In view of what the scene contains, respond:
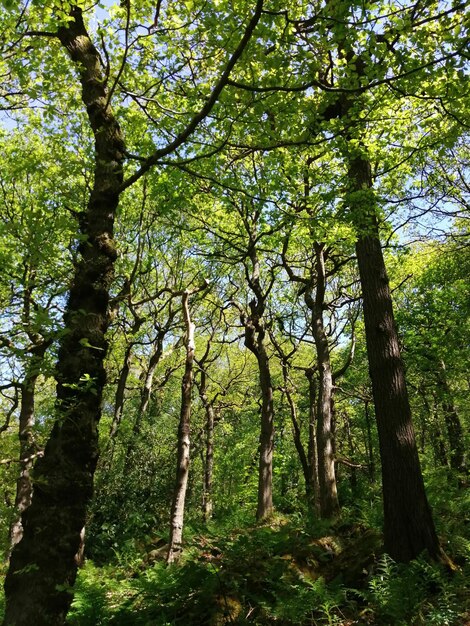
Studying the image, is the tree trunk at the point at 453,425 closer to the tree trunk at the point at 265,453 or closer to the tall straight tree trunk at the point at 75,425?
the tree trunk at the point at 265,453

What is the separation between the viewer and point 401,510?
19.8ft

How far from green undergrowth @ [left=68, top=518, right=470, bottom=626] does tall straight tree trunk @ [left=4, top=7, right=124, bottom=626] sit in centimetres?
243

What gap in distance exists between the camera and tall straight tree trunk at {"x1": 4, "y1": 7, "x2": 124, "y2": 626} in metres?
3.14

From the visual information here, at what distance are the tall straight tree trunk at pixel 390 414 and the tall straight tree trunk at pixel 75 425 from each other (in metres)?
4.32

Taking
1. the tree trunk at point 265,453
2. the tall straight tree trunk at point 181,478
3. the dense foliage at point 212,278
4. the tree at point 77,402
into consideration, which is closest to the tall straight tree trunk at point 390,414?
the dense foliage at point 212,278

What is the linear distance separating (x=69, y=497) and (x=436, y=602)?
4.19 m

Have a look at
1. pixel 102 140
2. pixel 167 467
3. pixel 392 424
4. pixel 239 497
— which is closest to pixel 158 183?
pixel 102 140

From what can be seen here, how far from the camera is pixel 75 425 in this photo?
11.6 ft

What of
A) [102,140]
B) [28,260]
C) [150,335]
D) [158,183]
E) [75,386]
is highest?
[150,335]

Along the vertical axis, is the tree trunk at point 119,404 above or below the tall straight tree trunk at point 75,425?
above

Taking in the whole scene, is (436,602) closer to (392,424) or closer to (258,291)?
(392,424)

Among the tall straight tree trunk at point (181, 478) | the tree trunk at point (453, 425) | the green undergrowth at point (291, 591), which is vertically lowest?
the green undergrowth at point (291, 591)

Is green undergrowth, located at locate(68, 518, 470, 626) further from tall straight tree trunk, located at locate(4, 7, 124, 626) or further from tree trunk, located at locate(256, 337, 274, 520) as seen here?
tree trunk, located at locate(256, 337, 274, 520)

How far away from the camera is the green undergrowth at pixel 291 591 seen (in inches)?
184
